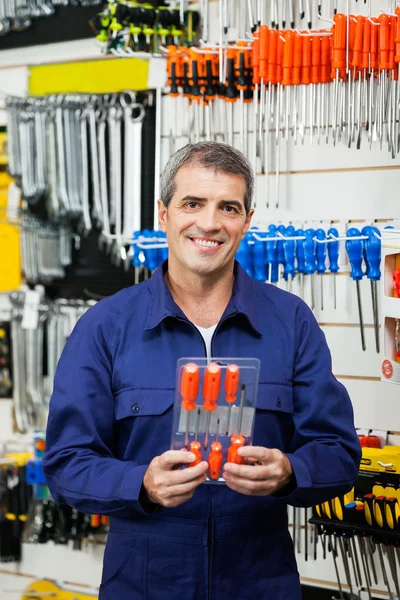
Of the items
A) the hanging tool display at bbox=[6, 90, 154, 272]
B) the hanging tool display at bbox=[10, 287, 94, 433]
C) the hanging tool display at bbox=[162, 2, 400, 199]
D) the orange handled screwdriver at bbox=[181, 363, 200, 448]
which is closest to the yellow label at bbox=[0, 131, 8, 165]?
the hanging tool display at bbox=[6, 90, 154, 272]

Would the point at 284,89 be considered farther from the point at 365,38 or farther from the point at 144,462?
the point at 144,462

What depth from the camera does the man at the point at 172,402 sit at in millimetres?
1886

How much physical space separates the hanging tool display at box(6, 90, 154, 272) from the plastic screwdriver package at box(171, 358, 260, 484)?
174 cm

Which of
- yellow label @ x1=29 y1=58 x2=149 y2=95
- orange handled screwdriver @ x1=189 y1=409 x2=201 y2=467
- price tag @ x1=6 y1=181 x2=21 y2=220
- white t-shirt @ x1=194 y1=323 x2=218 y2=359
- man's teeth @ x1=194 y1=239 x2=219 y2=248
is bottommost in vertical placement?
orange handled screwdriver @ x1=189 y1=409 x2=201 y2=467

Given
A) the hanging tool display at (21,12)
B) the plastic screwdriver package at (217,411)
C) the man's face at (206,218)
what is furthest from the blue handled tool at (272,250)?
the hanging tool display at (21,12)

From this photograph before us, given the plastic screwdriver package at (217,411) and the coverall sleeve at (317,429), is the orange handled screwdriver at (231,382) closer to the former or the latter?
the plastic screwdriver package at (217,411)

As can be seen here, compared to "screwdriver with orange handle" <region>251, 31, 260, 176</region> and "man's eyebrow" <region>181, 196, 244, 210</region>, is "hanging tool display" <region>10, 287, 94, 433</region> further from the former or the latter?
"man's eyebrow" <region>181, 196, 244, 210</region>

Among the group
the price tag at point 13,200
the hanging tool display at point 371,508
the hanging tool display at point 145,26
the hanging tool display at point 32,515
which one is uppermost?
the hanging tool display at point 145,26

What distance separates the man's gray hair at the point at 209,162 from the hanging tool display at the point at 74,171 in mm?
1411

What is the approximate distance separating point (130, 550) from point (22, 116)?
92.6 inches

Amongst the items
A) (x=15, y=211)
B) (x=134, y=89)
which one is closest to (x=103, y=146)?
(x=134, y=89)

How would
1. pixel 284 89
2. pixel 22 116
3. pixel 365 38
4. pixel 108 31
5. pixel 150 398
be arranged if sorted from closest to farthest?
pixel 150 398
pixel 365 38
pixel 284 89
pixel 108 31
pixel 22 116

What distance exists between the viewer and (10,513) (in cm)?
374

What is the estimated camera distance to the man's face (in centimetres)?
191
